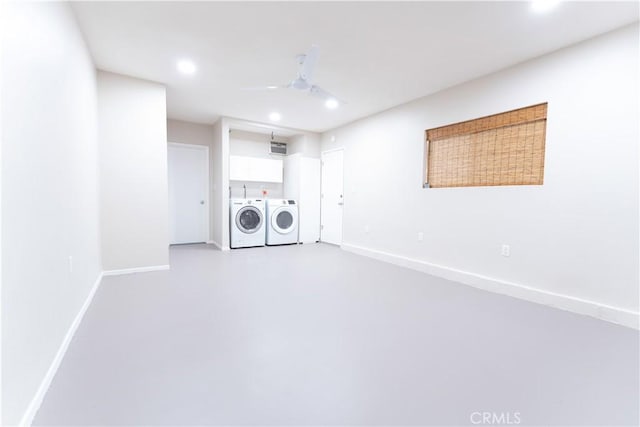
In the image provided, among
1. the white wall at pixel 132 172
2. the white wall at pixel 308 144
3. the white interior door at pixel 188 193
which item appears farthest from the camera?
the white wall at pixel 308 144

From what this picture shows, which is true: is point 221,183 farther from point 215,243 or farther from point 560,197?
point 560,197

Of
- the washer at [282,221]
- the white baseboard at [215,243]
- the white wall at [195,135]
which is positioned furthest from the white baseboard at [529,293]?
the white wall at [195,135]

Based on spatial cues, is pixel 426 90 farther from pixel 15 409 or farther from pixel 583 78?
pixel 15 409

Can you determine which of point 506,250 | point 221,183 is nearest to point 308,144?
point 221,183

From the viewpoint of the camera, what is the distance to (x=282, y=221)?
5.56 metres

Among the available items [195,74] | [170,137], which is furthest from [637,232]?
[170,137]

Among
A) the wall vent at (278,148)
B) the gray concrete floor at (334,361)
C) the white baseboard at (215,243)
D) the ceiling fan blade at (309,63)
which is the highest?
the ceiling fan blade at (309,63)

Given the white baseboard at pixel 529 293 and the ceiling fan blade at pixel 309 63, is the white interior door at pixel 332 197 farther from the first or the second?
the ceiling fan blade at pixel 309 63

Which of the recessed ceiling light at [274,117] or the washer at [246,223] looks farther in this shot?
the washer at [246,223]

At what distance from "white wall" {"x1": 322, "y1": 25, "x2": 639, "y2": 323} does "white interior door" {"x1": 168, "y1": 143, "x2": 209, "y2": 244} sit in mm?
3953

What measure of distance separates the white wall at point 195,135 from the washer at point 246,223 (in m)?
0.79

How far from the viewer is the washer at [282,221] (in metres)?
5.44

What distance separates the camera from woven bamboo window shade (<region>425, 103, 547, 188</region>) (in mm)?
2781

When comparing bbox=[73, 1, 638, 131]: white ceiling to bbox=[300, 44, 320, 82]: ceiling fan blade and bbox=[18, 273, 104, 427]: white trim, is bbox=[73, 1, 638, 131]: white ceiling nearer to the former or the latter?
bbox=[300, 44, 320, 82]: ceiling fan blade
